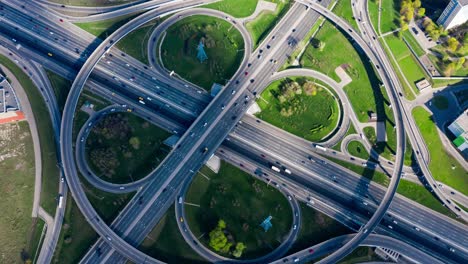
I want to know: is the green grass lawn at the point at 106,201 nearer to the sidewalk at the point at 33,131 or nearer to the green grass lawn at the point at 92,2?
the sidewalk at the point at 33,131

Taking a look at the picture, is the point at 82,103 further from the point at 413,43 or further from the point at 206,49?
the point at 413,43

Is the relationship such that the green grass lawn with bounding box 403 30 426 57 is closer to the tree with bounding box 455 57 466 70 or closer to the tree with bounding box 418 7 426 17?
the tree with bounding box 418 7 426 17

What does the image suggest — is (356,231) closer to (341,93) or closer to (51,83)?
(341,93)

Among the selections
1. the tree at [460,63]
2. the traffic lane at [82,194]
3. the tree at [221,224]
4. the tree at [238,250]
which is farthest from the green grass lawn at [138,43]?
the tree at [460,63]

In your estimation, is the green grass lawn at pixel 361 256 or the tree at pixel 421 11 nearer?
the green grass lawn at pixel 361 256

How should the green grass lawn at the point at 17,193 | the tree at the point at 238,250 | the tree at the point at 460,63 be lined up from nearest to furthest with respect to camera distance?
the tree at the point at 238,250, the green grass lawn at the point at 17,193, the tree at the point at 460,63

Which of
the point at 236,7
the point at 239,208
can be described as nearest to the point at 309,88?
the point at 236,7

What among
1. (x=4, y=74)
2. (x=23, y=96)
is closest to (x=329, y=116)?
(x=23, y=96)
